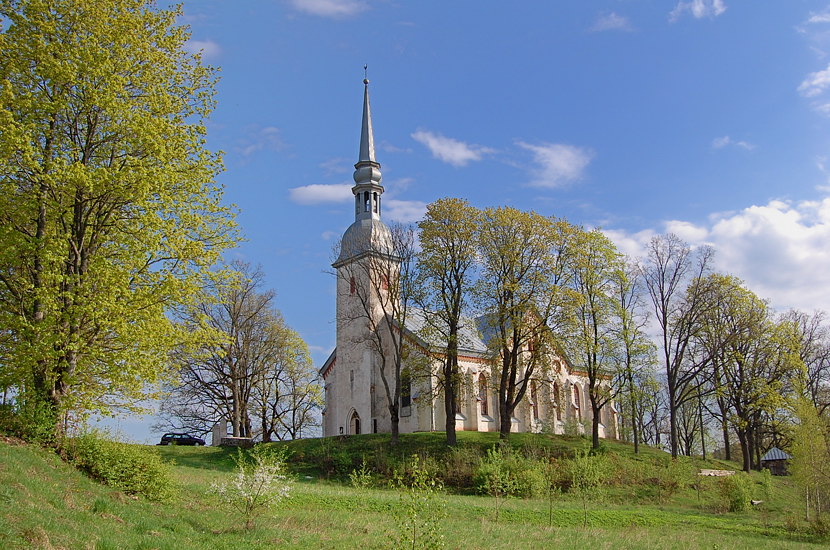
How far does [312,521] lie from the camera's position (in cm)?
1564

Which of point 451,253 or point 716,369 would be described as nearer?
point 451,253

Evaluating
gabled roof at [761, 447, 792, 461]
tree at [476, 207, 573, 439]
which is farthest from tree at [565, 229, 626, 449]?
gabled roof at [761, 447, 792, 461]

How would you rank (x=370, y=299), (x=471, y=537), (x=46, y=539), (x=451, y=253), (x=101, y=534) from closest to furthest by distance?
1. (x=46, y=539)
2. (x=101, y=534)
3. (x=471, y=537)
4. (x=451, y=253)
5. (x=370, y=299)

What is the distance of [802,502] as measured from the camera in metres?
→ 28.7

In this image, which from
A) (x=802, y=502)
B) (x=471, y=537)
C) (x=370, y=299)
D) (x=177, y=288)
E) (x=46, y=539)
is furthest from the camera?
(x=370, y=299)

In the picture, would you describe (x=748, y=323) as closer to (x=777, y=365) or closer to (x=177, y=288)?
(x=777, y=365)

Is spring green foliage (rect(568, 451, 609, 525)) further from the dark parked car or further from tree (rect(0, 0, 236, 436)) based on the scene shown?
the dark parked car

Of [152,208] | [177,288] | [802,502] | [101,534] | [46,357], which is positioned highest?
[152,208]

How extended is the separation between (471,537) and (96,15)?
15.4 metres

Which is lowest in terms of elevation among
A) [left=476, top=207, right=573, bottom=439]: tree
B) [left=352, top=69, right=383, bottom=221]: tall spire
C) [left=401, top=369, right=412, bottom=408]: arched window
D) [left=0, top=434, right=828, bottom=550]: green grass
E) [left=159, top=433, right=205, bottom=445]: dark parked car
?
[left=0, top=434, right=828, bottom=550]: green grass

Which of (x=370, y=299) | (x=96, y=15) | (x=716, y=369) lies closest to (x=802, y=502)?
(x=716, y=369)

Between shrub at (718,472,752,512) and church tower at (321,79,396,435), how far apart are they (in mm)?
20968

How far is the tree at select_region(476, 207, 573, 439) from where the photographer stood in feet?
117

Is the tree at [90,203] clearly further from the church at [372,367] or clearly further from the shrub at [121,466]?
the church at [372,367]
